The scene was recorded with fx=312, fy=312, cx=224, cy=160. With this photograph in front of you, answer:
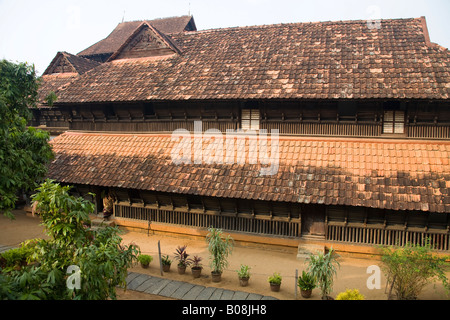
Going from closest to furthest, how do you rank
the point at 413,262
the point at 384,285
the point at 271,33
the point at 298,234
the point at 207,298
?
the point at 413,262
the point at 207,298
the point at 384,285
the point at 298,234
the point at 271,33

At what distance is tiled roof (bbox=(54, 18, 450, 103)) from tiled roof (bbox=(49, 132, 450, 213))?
1904 mm

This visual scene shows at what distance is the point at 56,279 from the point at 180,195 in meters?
6.84

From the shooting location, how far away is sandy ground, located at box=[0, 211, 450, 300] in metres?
8.17

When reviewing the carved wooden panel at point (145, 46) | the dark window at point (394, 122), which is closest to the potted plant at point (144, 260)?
the dark window at point (394, 122)

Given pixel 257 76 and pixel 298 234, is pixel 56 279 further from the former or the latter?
pixel 257 76

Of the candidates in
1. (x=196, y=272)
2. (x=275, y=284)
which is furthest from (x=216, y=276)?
(x=275, y=284)

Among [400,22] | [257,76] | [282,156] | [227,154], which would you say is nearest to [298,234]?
[282,156]

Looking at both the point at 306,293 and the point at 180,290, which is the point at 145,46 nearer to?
the point at 180,290

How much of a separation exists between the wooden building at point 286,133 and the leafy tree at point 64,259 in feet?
17.2

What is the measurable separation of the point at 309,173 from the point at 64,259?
784 centimetres

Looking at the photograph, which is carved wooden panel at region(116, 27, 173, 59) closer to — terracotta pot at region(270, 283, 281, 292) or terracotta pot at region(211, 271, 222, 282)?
terracotta pot at region(211, 271, 222, 282)

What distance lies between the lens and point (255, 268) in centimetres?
981

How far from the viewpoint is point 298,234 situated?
36.3 feet
